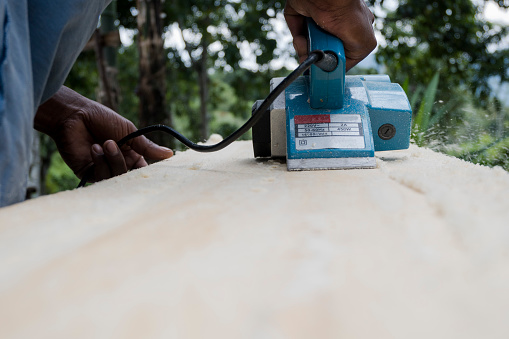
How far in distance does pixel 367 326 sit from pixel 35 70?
717 millimetres

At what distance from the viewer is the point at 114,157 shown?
1160 millimetres

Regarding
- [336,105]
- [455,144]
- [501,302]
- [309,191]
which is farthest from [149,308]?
[455,144]

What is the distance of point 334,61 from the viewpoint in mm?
990

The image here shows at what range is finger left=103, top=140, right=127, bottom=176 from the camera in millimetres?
1142

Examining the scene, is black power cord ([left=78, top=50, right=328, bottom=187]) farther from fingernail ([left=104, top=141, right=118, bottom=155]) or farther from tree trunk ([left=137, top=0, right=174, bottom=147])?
tree trunk ([left=137, top=0, right=174, bottom=147])

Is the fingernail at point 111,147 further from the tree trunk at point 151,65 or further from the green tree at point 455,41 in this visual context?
the green tree at point 455,41

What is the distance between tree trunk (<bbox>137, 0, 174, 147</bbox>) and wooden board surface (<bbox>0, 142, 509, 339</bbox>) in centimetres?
241

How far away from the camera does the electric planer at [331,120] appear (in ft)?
3.07

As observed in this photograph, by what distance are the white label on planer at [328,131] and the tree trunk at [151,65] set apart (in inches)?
82.3

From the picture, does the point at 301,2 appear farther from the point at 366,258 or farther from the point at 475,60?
the point at 475,60

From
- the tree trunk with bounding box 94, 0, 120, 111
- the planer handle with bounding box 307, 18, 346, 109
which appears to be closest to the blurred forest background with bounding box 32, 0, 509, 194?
the tree trunk with bounding box 94, 0, 120, 111

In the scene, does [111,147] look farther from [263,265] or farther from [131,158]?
[263,265]

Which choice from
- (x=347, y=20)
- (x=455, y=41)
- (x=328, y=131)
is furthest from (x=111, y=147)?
(x=455, y=41)

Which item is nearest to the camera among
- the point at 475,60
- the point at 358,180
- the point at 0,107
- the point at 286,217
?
the point at 286,217
